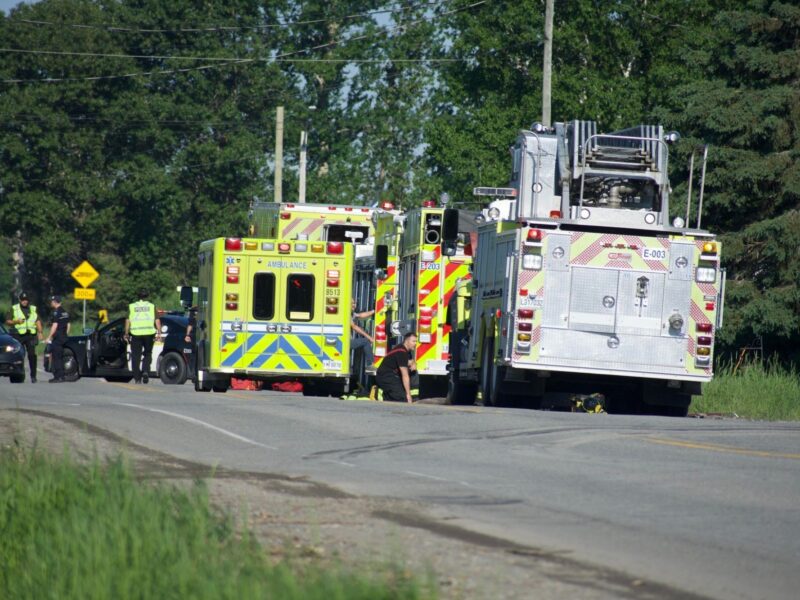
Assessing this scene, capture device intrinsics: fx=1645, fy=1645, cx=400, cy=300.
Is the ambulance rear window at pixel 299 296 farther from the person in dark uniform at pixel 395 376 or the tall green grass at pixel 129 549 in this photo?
the tall green grass at pixel 129 549

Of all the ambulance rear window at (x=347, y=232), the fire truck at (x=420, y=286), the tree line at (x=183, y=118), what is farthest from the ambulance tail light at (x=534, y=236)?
the tree line at (x=183, y=118)

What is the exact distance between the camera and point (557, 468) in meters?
12.5

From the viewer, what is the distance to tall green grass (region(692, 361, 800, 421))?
22797mm

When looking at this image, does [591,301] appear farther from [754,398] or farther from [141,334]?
[141,334]

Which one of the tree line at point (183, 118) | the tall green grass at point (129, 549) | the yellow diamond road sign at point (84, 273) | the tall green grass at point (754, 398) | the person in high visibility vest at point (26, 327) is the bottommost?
the tall green grass at point (129, 549)

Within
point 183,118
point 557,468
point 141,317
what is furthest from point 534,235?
point 183,118

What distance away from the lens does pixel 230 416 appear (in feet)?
58.2

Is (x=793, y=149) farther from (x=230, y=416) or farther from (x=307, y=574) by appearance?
(x=307, y=574)

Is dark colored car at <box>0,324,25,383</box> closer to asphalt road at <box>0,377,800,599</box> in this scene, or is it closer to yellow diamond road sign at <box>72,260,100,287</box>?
asphalt road at <box>0,377,800,599</box>

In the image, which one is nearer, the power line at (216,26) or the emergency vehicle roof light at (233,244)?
the emergency vehicle roof light at (233,244)

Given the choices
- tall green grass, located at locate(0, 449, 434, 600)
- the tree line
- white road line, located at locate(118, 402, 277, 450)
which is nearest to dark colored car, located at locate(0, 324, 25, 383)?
white road line, located at locate(118, 402, 277, 450)

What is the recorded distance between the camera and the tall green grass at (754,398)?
22797 mm

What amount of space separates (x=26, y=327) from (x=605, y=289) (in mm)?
16077

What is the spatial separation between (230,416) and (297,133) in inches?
2291
